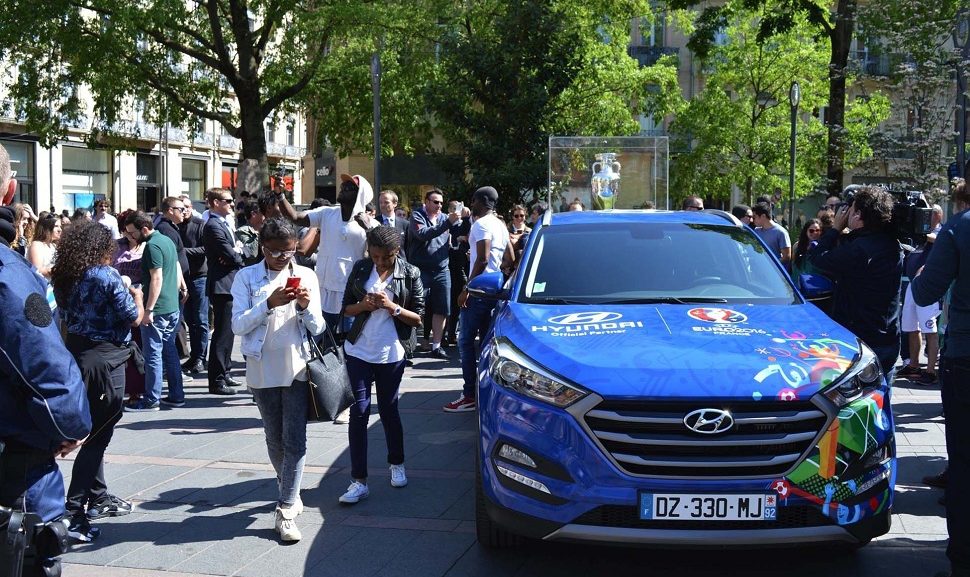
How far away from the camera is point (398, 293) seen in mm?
6176

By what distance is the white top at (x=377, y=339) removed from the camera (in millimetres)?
6113

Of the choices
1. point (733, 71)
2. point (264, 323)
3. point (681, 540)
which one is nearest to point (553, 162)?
point (264, 323)

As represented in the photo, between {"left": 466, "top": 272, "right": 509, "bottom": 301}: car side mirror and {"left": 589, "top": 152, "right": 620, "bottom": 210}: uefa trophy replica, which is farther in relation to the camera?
{"left": 589, "top": 152, "right": 620, "bottom": 210}: uefa trophy replica

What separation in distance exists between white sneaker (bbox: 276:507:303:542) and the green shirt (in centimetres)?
411

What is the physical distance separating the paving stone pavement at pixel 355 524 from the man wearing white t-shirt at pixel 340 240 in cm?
113

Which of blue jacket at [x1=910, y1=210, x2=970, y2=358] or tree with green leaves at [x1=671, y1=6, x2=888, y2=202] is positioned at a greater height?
tree with green leaves at [x1=671, y1=6, x2=888, y2=202]

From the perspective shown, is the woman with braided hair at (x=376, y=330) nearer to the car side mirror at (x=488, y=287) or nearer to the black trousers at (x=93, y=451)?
the car side mirror at (x=488, y=287)

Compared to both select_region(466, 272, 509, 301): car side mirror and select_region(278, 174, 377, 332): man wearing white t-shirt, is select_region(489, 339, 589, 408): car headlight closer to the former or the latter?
select_region(466, 272, 509, 301): car side mirror

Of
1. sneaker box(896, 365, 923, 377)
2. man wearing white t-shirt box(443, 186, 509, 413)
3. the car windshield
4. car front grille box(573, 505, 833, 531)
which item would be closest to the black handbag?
the car windshield

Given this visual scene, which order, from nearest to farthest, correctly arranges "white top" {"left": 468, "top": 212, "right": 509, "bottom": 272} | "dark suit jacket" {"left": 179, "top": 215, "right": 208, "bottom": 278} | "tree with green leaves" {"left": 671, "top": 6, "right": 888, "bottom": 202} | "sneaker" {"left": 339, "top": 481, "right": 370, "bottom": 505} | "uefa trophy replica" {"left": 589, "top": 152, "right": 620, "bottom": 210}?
1. "sneaker" {"left": 339, "top": 481, "right": 370, "bottom": 505}
2. "white top" {"left": 468, "top": 212, "right": 509, "bottom": 272}
3. "dark suit jacket" {"left": 179, "top": 215, "right": 208, "bottom": 278}
4. "uefa trophy replica" {"left": 589, "top": 152, "right": 620, "bottom": 210}
5. "tree with green leaves" {"left": 671, "top": 6, "right": 888, "bottom": 202}

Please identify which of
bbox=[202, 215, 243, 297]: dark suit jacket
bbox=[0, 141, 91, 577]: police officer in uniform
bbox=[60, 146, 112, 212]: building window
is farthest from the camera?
bbox=[60, 146, 112, 212]: building window

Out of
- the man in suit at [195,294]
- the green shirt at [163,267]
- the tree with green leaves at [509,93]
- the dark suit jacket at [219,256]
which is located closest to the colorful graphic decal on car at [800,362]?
the green shirt at [163,267]

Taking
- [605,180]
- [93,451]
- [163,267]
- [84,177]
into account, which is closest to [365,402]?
[93,451]

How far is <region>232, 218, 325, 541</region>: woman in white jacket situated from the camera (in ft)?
17.9
